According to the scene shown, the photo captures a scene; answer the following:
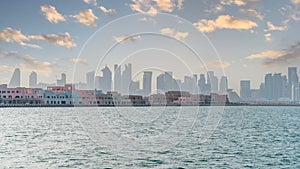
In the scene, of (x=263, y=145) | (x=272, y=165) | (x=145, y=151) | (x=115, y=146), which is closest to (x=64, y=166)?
(x=145, y=151)

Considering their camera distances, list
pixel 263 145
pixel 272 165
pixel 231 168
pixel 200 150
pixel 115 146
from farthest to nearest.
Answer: pixel 263 145 → pixel 115 146 → pixel 200 150 → pixel 272 165 → pixel 231 168

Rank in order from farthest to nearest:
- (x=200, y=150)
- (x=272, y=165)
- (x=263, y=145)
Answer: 1. (x=263, y=145)
2. (x=200, y=150)
3. (x=272, y=165)

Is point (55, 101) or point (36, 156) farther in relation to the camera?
point (55, 101)

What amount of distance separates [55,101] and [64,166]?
577ft

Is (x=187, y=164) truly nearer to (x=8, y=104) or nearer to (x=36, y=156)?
(x=36, y=156)

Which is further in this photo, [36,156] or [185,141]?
[185,141]

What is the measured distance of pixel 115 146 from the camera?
33594 millimetres

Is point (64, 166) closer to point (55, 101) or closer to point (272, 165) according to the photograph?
point (272, 165)

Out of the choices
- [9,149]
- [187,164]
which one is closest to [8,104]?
[9,149]

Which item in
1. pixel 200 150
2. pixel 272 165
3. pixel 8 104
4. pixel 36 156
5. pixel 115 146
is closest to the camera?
pixel 272 165

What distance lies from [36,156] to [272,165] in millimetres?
15755

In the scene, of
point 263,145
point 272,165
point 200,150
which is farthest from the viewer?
point 263,145

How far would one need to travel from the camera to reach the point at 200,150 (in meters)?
31.2

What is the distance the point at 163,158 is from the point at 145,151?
3206 millimetres
